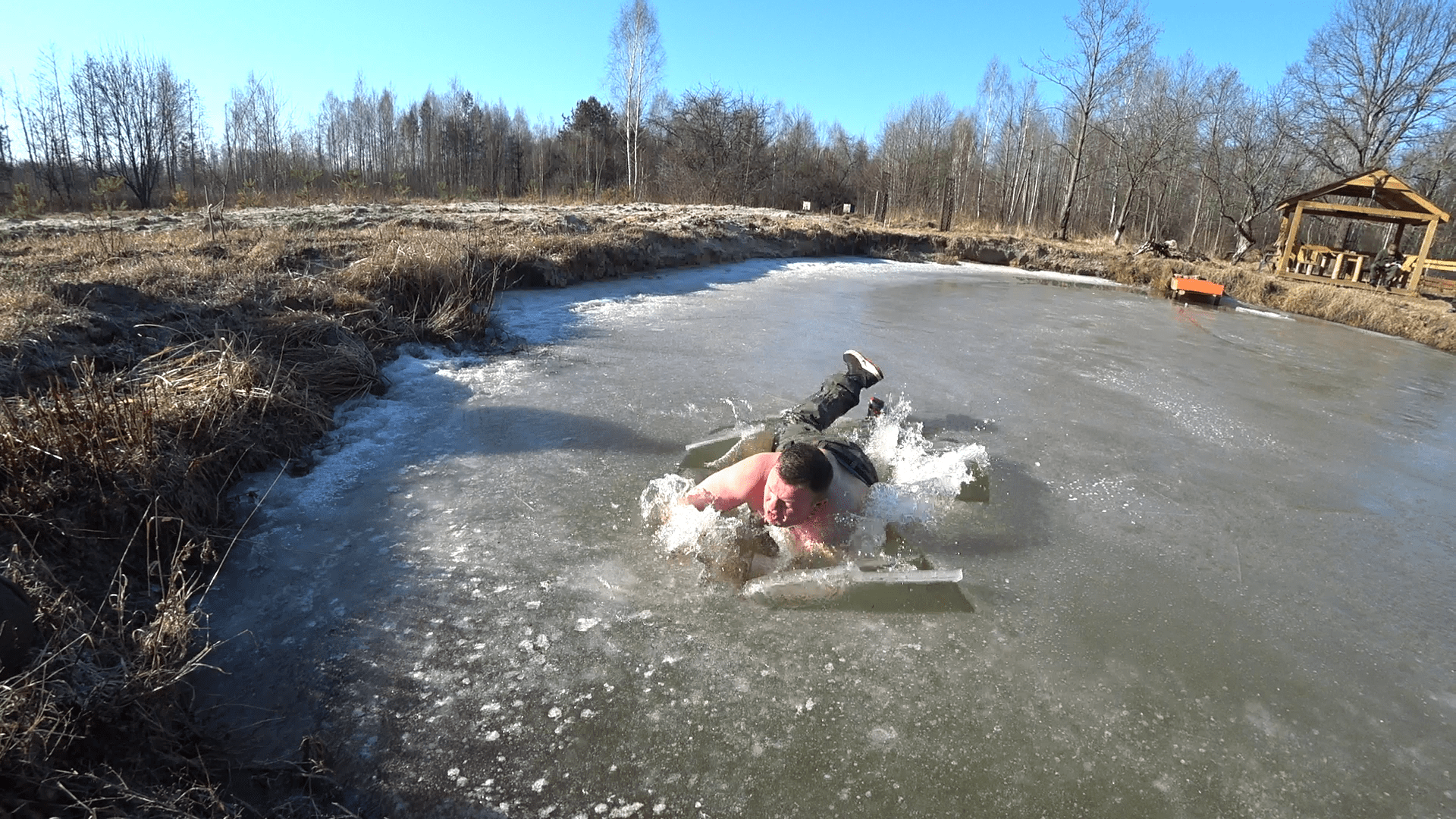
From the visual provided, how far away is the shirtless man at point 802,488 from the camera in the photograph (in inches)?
132

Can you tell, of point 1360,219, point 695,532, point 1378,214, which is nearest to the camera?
point 695,532

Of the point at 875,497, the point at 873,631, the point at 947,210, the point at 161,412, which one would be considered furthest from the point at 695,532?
the point at 947,210

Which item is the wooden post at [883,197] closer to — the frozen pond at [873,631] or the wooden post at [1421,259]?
the wooden post at [1421,259]

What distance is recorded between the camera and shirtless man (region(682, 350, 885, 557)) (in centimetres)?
334

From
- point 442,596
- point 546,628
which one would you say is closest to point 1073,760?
point 546,628

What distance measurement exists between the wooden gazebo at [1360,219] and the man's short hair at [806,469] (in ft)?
58.3

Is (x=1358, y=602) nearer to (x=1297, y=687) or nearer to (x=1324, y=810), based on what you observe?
(x=1297, y=687)

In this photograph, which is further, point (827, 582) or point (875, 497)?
point (875, 497)

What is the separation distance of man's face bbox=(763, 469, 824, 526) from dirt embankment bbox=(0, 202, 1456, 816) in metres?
2.08

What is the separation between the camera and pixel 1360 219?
53.4ft

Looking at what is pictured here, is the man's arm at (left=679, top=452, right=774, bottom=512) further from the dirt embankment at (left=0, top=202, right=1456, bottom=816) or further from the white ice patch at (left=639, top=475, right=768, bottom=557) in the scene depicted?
the dirt embankment at (left=0, top=202, right=1456, bottom=816)

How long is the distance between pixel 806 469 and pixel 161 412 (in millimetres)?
3468

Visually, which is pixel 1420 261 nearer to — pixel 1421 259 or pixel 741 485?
pixel 1421 259

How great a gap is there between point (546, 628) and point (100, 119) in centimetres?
3150
